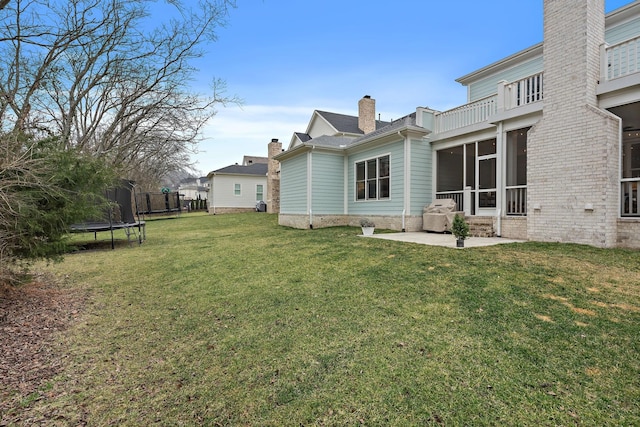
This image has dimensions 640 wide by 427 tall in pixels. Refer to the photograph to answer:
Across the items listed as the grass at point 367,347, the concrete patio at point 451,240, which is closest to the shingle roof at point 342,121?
the concrete patio at point 451,240

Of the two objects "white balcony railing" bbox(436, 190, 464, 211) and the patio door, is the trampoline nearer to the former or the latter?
"white balcony railing" bbox(436, 190, 464, 211)

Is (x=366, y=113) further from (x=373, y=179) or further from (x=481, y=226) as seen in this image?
(x=481, y=226)

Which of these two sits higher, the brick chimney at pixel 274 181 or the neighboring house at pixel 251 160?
the neighboring house at pixel 251 160

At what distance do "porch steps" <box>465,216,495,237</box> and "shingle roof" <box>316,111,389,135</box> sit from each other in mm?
10246

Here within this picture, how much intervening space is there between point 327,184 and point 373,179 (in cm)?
197

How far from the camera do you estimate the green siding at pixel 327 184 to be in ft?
41.9

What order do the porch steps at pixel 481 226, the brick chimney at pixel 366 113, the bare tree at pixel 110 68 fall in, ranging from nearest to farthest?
the bare tree at pixel 110 68
the porch steps at pixel 481 226
the brick chimney at pixel 366 113

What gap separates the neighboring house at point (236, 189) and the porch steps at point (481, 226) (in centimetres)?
2160

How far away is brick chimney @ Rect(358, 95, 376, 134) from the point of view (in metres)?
18.7

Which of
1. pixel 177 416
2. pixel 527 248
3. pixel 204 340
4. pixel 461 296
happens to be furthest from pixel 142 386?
pixel 527 248

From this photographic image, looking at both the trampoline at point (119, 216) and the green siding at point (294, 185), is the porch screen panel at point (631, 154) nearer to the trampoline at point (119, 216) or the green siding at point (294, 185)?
the green siding at point (294, 185)

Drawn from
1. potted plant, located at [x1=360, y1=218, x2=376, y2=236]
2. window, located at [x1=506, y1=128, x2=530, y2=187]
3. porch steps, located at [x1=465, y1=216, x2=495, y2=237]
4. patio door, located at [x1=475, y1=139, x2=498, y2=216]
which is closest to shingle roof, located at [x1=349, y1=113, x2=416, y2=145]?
patio door, located at [x1=475, y1=139, x2=498, y2=216]

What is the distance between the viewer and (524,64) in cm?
1160

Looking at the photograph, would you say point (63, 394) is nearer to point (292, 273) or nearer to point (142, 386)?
point (142, 386)
